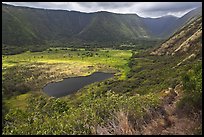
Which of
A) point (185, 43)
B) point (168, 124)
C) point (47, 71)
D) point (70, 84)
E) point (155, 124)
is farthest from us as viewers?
point (47, 71)

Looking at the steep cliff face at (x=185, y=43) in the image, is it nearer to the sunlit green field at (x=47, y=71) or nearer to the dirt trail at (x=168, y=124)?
the sunlit green field at (x=47, y=71)

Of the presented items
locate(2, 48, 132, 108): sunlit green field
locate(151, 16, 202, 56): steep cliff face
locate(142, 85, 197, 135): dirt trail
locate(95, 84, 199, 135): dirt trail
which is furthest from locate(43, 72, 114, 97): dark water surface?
locate(95, 84, 199, 135): dirt trail

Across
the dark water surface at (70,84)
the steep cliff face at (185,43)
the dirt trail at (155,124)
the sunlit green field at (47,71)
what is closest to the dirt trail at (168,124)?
the dirt trail at (155,124)

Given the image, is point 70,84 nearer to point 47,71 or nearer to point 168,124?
point 47,71

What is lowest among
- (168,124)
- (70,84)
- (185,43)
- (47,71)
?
(168,124)

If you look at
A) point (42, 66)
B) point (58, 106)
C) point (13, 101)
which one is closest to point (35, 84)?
point (13, 101)

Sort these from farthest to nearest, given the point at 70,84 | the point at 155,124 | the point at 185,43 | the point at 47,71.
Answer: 1. the point at 47,71
2. the point at 185,43
3. the point at 70,84
4. the point at 155,124

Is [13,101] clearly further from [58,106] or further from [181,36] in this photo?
[181,36]

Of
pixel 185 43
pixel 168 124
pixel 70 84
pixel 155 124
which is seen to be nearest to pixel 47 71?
pixel 70 84
